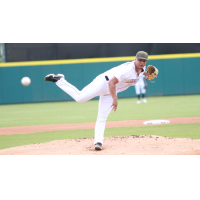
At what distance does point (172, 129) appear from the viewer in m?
→ 7.98

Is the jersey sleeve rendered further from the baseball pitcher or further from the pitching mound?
the pitching mound

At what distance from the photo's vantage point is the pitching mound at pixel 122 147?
5.39 metres

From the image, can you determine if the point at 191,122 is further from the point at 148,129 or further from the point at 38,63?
the point at 38,63

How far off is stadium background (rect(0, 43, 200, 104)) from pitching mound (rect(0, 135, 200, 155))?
44.4ft

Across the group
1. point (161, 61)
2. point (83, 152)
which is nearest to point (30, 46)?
point (161, 61)

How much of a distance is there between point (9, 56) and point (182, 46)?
1112 centimetres

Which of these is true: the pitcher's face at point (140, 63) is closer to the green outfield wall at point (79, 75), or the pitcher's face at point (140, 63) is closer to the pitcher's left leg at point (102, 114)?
the pitcher's left leg at point (102, 114)

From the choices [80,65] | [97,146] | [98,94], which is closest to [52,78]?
[98,94]

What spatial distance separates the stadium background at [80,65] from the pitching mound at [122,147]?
533 inches

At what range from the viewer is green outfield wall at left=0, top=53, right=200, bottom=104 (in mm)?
19516

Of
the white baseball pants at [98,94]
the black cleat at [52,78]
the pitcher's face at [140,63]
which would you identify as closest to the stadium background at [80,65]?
the black cleat at [52,78]

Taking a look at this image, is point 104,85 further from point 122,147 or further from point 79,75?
point 79,75

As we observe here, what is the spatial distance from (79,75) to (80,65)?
65 centimetres

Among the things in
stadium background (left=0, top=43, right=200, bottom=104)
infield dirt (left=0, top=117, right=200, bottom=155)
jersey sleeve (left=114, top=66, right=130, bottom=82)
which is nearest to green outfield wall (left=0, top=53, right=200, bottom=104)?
stadium background (left=0, top=43, right=200, bottom=104)
